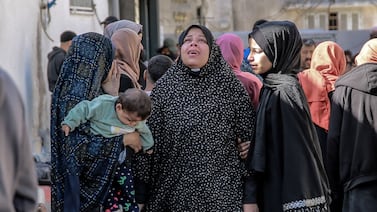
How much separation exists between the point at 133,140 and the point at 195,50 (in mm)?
593

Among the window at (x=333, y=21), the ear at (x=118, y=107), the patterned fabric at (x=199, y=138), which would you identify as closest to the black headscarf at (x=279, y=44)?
the patterned fabric at (x=199, y=138)

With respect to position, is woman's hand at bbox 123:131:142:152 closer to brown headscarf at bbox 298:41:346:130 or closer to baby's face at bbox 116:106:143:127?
baby's face at bbox 116:106:143:127

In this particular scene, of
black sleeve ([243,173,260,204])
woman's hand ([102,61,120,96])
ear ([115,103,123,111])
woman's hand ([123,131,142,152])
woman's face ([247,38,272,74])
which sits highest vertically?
woman's face ([247,38,272,74])

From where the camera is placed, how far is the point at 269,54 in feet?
14.5

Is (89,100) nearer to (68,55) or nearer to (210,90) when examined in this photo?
(68,55)

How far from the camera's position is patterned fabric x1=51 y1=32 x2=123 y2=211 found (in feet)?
13.6

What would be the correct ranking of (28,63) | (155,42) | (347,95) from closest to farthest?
(347,95)
(28,63)
(155,42)

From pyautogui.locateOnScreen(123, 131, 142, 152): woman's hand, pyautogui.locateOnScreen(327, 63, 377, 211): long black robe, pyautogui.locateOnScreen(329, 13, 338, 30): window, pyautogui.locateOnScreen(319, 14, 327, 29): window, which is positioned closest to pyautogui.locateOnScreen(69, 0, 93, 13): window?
pyautogui.locateOnScreen(327, 63, 377, 211): long black robe

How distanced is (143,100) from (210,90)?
497 mm

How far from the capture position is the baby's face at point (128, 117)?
410cm

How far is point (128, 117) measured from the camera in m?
4.13

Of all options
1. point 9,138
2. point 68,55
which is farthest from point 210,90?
point 9,138

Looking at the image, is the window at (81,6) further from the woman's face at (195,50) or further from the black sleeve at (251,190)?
the black sleeve at (251,190)

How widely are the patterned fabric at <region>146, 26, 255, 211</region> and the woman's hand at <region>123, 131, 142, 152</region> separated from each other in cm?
17
